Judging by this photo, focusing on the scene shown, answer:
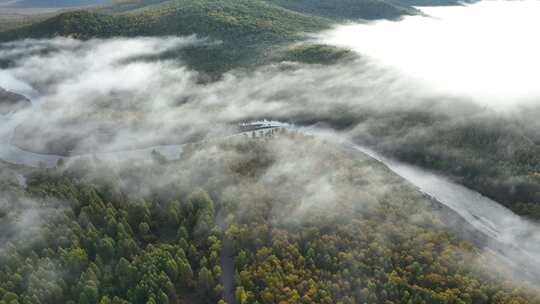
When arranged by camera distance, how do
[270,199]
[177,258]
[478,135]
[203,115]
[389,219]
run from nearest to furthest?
1. [177,258]
2. [389,219]
3. [270,199]
4. [478,135]
5. [203,115]

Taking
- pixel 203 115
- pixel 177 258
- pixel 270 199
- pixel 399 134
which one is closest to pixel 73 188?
pixel 177 258

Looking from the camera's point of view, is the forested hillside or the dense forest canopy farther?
the dense forest canopy

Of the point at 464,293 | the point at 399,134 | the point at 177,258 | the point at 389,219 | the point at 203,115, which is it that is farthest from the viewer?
the point at 203,115

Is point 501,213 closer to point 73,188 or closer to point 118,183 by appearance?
point 118,183

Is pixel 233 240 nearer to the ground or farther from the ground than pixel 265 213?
nearer to the ground

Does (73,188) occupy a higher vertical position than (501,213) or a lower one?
higher

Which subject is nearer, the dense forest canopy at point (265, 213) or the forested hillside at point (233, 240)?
the forested hillside at point (233, 240)

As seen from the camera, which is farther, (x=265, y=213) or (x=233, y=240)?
(x=265, y=213)

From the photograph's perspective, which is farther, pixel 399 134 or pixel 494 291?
pixel 399 134
